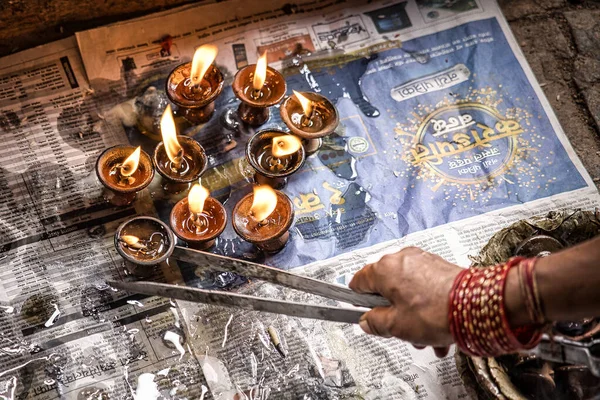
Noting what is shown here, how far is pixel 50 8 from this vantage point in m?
1.85

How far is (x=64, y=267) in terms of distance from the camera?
164 centimetres

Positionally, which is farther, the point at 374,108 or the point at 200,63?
the point at 374,108

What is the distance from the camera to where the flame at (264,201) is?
159cm

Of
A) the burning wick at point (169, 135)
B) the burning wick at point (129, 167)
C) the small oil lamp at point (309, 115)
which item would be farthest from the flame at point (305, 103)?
the burning wick at point (129, 167)

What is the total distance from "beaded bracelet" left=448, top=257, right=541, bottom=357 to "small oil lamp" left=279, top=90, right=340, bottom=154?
2.55 ft

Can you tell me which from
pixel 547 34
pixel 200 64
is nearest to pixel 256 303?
pixel 200 64

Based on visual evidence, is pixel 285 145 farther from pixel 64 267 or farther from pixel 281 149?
pixel 64 267

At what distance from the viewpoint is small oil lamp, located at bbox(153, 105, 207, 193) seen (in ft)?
5.52

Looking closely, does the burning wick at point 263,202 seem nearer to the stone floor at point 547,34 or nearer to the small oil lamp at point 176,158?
the small oil lamp at point 176,158

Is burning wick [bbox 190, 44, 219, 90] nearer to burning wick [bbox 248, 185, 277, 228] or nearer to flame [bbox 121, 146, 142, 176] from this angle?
flame [bbox 121, 146, 142, 176]

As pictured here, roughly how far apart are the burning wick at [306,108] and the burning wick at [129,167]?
0.47m

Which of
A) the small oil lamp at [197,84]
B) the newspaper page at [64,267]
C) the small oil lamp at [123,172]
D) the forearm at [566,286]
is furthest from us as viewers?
the small oil lamp at [197,84]

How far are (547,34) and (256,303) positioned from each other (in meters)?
1.44

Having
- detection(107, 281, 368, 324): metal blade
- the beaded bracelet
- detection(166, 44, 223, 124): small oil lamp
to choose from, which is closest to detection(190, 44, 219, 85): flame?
detection(166, 44, 223, 124): small oil lamp
